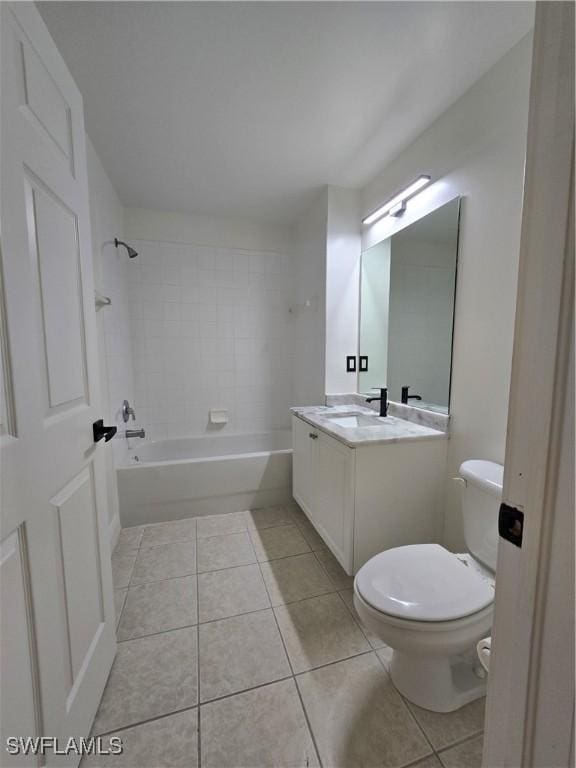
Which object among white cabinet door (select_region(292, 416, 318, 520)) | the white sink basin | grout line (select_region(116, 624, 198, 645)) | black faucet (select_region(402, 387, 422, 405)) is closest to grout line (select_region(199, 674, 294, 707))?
grout line (select_region(116, 624, 198, 645))

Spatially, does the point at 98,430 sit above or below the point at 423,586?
above

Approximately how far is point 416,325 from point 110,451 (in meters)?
2.14

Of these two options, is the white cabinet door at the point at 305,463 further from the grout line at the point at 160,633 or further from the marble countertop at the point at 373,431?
the grout line at the point at 160,633

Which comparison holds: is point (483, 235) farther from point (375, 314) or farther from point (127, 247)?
point (127, 247)

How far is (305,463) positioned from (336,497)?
1.53ft

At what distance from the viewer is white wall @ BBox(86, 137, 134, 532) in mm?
1968

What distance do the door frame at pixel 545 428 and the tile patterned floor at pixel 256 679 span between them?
796mm

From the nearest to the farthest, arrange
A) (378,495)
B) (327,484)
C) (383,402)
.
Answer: (378,495) → (327,484) → (383,402)

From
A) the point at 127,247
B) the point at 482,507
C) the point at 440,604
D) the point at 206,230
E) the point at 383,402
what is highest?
the point at 206,230

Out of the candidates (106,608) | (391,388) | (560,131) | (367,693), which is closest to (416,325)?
(391,388)

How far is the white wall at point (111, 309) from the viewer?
1.97 metres

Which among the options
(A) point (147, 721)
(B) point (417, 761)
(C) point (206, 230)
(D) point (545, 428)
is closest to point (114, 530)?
(A) point (147, 721)

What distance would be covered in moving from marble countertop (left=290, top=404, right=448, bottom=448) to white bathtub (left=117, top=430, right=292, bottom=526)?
0.62 meters

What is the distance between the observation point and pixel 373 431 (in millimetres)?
1676
